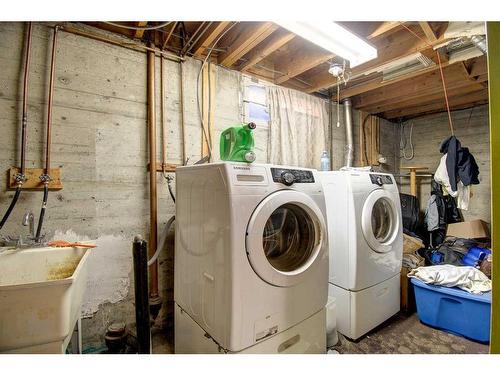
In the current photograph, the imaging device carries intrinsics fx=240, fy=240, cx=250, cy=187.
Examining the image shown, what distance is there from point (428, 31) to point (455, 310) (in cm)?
202

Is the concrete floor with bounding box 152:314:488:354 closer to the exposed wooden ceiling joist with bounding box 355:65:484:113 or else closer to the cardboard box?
the cardboard box

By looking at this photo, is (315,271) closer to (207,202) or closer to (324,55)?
(207,202)

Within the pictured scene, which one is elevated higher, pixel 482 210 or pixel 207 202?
pixel 207 202

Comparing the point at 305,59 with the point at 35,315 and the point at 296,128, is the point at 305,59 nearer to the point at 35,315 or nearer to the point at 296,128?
the point at 296,128

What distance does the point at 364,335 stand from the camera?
1838mm

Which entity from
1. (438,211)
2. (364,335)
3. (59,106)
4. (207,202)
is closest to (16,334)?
(207,202)

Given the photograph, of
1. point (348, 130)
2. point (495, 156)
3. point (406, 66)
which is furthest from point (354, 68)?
point (495, 156)

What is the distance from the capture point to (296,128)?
2.55 metres

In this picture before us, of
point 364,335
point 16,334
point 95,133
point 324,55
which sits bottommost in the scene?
point 364,335

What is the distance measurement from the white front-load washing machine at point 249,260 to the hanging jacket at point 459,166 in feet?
6.18

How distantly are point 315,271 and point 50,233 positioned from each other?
5.29 ft

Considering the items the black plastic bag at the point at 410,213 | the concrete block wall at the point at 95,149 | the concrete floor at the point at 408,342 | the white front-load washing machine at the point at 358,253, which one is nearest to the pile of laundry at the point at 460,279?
the white front-load washing machine at the point at 358,253

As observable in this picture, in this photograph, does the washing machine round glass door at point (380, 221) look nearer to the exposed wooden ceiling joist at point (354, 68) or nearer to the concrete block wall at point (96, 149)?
A: the exposed wooden ceiling joist at point (354, 68)

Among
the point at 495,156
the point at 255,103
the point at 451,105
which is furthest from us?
the point at 451,105
